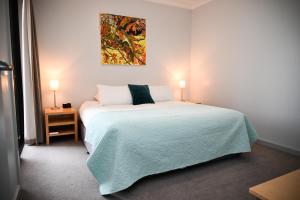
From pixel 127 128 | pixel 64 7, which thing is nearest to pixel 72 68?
pixel 64 7

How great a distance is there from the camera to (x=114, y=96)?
10.9ft

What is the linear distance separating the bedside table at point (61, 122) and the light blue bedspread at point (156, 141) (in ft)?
2.97

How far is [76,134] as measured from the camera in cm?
322

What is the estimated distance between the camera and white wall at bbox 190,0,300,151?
8.95 feet

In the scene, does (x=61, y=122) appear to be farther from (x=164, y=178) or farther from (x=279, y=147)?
(x=279, y=147)

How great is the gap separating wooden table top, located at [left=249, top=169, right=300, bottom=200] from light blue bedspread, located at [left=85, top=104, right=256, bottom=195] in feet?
3.06

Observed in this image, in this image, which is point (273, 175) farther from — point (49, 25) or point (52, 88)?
point (49, 25)

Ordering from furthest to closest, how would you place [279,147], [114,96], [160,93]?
1. [160,93]
2. [114,96]
3. [279,147]

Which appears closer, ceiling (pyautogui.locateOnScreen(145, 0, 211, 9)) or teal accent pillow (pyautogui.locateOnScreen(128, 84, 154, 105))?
teal accent pillow (pyautogui.locateOnScreen(128, 84, 154, 105))

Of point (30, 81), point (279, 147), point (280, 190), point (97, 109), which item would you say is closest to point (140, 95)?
point (97, 109)

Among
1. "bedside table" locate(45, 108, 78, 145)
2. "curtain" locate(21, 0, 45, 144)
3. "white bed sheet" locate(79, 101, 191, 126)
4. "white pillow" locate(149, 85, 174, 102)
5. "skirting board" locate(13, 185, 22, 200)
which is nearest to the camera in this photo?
"skirting board" locate(13, 185, 22, 200)

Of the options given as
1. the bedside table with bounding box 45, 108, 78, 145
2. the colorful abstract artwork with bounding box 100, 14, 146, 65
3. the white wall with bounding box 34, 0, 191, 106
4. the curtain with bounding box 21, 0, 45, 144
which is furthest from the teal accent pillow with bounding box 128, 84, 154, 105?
the curtain with bounding box 21, 0, 45, 144

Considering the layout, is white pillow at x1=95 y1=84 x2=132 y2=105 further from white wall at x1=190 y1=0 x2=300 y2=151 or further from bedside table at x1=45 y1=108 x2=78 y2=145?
white wall at x1=190 y1=0 x2=300 y2=151

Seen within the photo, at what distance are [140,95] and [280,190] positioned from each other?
243 centimetres
